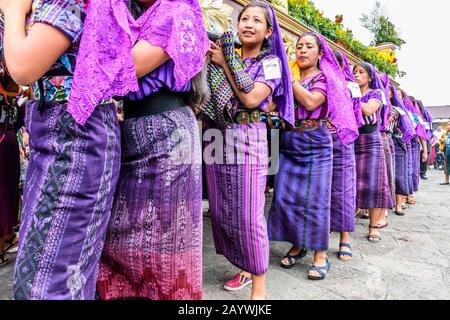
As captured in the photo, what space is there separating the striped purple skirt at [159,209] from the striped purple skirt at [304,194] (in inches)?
55.0

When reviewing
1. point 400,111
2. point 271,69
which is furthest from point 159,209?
point 400,111

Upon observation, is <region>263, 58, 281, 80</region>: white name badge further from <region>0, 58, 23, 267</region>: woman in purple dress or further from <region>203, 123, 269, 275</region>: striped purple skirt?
<region>0, 58, 23, 267</region>: woman in purple dress

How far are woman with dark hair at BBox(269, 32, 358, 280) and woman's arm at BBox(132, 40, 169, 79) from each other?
1515 millimetres

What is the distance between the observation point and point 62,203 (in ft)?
3.44

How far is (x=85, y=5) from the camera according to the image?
3.51 ft

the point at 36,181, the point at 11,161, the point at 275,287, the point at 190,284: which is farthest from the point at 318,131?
the point at 11,161

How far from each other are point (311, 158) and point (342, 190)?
59 cm

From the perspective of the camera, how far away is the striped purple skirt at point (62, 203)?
3.35 ft

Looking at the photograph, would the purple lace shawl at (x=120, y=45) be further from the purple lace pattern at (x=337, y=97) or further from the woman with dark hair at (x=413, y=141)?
the woman with dark hair at (x=413, y=141)

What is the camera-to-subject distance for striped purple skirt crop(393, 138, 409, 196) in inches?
204

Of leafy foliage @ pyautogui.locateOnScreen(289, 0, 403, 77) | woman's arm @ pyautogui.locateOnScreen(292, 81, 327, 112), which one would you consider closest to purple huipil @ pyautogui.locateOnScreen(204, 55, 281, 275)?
woman's arm @ pyautogui.locateOnScreen(292, 81, 327, 112)

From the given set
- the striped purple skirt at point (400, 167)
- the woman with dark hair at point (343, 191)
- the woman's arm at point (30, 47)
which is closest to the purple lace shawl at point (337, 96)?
the woman with dark hair at point (343, 191)

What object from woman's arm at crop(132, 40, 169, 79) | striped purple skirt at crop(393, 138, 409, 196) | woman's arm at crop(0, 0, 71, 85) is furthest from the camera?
striped purple skirt at crop(393, 138, 409, 196)
